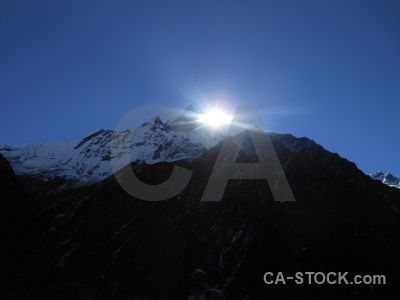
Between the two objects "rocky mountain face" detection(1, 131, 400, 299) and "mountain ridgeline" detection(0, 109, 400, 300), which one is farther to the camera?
"mountain ridgeline" detection(0, 109, 400, 300)

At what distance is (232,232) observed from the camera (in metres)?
85.0

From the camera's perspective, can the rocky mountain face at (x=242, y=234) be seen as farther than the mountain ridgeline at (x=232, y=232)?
No

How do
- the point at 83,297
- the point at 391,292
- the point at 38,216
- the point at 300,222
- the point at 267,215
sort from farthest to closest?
the point at 38,216, the point at 267,215, the point at 300,222, the point at 391,292, the point at 83,297

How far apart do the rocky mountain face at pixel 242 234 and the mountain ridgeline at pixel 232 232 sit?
27 centimetres

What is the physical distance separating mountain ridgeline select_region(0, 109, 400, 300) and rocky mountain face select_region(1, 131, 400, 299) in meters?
0.27

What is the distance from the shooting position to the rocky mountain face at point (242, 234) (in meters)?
69.1

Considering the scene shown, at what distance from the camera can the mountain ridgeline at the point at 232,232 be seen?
69.4 metres

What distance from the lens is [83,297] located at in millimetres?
13688

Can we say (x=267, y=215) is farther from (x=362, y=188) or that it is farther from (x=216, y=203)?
(x=362, y=188)

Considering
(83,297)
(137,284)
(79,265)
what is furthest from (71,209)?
(83,297)

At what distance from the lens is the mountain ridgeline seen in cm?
6938

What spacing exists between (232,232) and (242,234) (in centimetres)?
345

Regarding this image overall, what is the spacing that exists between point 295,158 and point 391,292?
4782 cm

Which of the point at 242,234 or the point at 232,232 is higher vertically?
the point at 232,232
